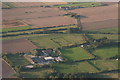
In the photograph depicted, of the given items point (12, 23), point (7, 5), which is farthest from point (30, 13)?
point (7, 5)

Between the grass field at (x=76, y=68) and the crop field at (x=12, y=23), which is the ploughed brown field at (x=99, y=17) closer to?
the crop field at (x=12, y=23)

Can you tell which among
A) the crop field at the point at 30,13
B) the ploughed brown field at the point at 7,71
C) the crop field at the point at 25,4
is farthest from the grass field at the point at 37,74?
the crop field at the point at 25,4

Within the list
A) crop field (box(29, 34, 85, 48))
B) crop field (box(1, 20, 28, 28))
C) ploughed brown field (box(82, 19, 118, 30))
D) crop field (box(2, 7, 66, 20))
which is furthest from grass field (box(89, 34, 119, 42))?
crop field (box(2, 7, 66, 20))

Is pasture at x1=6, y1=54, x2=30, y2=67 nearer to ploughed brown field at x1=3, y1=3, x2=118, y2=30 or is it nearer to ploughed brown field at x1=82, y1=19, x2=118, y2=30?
ploughed brown field at x1=3, y1=3, x2=118, y2=30

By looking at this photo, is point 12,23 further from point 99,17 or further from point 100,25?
point 99,17

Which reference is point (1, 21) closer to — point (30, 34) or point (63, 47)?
point (30, 34)

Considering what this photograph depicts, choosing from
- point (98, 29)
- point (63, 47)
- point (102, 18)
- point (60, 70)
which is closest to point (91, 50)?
point (63, 47)
